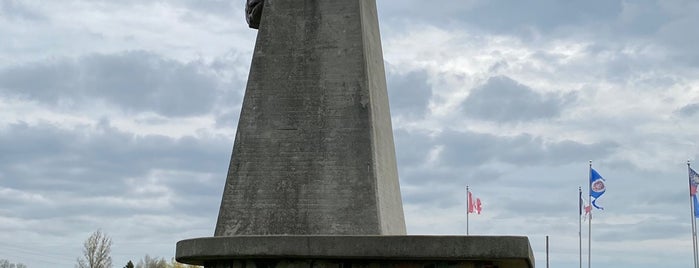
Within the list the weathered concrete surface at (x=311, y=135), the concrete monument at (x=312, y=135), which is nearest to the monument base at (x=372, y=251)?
the concrete monument at (x=312, y=135)

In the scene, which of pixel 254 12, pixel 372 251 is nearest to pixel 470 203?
pixel 254 12

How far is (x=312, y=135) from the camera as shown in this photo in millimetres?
10867

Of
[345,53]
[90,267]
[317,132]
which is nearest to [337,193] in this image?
[317,132]

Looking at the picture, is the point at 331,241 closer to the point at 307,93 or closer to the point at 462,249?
the point at 462,249

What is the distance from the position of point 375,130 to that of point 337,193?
101 cm

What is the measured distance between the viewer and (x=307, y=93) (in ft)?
36.4

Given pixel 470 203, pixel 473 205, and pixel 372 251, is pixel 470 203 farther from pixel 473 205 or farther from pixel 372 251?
pixel 372 251

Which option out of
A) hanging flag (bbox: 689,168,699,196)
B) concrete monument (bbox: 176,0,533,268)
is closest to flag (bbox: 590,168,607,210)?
hanging flag (bbox: 689,168,699,196)

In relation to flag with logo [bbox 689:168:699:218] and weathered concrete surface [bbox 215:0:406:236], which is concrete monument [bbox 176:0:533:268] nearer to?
weathered concrete surface [bbox 215:0:406:236]

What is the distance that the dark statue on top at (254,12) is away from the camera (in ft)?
39.9

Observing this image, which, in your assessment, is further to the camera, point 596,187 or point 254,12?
point 596,187

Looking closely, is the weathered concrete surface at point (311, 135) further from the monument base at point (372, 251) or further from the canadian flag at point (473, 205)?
the canadian flag at point (473, 205)

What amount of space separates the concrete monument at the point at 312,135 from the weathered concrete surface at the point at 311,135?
0.01 meters

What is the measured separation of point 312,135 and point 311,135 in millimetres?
12
